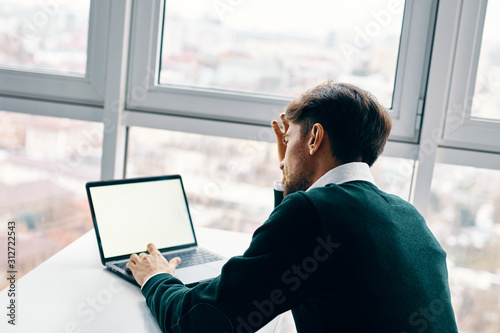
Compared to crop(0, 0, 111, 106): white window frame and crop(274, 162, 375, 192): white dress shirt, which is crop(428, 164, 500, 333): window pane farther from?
crop(0, 0, 111, 106): white window frame

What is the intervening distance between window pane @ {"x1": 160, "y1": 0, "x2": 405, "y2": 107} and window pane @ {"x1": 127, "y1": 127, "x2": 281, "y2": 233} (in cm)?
24

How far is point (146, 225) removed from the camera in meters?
1.55

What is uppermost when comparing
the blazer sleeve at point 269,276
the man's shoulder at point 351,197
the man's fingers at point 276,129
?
the man's fingers at point 276,129

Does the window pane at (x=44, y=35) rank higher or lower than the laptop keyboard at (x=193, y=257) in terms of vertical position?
higher

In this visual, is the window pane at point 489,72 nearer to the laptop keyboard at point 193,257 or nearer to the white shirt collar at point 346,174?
the white shirt collar at point 346,174

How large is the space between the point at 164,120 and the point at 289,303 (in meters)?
1.19

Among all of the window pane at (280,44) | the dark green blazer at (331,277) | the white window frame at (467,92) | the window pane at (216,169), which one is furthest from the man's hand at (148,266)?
the white window frame at (467,92)

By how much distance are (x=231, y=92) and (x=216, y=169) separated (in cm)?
33

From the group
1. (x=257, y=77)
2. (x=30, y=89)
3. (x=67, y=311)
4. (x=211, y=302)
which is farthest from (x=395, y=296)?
(x=30, y=89)

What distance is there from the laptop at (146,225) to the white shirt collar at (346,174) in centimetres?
48

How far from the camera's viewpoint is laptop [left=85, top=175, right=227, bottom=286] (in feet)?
4.69

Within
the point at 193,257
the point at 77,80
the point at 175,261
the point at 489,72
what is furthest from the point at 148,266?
the point at 489,72

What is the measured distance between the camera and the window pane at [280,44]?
188cm

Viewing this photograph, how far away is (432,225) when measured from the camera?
1916 millimetres
